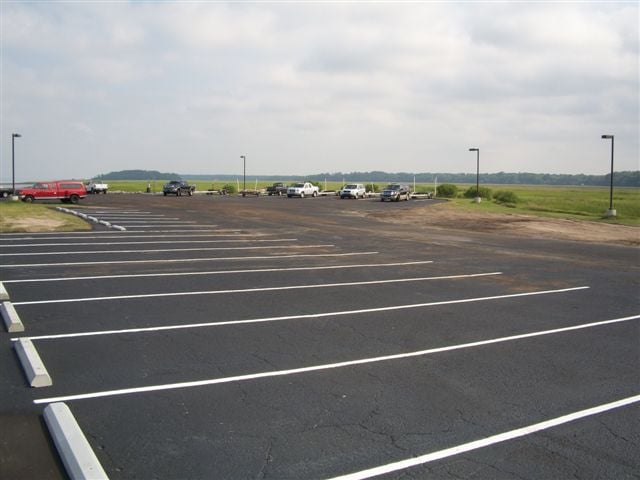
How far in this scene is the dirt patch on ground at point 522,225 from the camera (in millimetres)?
25562

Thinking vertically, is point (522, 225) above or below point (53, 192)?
below

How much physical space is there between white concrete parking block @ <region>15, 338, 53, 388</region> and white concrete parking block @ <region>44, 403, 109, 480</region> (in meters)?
0.81

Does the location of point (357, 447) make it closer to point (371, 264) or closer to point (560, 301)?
point (560, 301)

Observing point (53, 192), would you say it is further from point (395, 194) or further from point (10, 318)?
point (10, 318)

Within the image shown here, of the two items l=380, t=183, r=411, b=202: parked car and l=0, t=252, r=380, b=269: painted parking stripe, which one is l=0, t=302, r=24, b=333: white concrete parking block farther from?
l=380, t=183, r=411, b=202: parked car

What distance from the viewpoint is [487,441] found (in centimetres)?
507

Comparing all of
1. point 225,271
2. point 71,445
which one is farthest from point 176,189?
point 71,445

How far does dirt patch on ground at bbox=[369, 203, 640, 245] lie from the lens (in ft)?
83.9

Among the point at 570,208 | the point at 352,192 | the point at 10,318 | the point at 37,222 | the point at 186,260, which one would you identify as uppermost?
the point at 352,192

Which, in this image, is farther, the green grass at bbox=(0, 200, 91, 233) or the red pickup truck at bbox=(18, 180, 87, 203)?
the red pickup truck at bbox=(18, 180, 87, 203)

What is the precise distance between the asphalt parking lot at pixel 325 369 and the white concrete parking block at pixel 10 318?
0.57 feet

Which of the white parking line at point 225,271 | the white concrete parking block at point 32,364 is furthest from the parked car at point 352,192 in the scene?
the white concrete parking block at point 32,364

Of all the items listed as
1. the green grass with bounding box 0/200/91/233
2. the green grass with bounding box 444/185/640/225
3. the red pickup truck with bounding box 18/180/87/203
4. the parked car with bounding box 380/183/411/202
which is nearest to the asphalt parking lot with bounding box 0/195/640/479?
the green grass with bounding box 0/200/91/233

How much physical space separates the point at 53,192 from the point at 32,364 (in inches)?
1552
